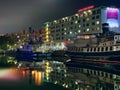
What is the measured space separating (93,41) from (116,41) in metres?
12.8

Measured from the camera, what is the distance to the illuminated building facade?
389 feet

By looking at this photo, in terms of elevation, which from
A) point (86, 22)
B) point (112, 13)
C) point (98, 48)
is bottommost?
point (98, 48)

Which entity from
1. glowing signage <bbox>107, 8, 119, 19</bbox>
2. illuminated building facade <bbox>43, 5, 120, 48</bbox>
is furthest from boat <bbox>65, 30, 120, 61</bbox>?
glowing signage <bbox>107, 8, 119, 19</bbox>

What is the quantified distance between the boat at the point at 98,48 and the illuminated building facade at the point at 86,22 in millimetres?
14558


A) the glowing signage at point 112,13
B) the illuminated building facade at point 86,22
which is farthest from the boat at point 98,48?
the glowing signage at point 112,13

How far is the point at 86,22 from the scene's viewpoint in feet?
420

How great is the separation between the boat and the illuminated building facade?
1456cm

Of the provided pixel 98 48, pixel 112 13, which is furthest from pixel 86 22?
pixel 98 48

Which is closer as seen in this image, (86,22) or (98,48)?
(98,48)

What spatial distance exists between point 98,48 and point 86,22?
5480cm

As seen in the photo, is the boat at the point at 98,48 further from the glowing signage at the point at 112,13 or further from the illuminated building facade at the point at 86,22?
the glowing signage at the point at 112,13

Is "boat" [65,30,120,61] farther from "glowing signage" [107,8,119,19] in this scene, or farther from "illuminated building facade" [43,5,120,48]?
"glowing signage" [107,8,119,19]

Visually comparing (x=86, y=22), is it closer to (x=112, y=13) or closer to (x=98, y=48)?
(x=112, y=13)

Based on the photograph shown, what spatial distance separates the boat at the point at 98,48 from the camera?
66688 millimetres
